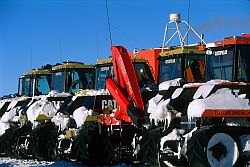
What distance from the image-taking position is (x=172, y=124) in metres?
10.5

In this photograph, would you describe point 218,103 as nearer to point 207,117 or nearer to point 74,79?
point 207,117

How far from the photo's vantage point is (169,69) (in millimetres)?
13867

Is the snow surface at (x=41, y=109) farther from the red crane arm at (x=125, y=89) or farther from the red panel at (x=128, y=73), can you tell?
the red panel at (x=128, y=73)

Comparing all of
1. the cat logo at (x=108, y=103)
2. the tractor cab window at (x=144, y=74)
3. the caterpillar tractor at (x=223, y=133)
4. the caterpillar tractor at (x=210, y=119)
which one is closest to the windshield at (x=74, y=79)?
the tractor cab window at (x=144, y=74)

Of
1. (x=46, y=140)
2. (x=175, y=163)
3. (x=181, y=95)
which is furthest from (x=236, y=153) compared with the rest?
(x=46, y=140)

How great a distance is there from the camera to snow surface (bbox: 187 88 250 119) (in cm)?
934

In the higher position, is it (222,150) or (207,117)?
(207,117)

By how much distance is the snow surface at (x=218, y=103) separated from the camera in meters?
9.34

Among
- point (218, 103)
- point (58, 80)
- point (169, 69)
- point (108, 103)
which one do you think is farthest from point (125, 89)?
point (58, 80)

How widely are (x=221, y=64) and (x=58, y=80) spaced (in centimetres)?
900

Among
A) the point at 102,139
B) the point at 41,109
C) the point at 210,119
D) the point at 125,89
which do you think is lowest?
the point at 102,139

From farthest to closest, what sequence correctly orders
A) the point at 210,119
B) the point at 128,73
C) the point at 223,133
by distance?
1. the point at 128,73
2. the point at 210,119
3. the point at 223,133

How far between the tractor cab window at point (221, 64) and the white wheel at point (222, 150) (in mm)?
2620

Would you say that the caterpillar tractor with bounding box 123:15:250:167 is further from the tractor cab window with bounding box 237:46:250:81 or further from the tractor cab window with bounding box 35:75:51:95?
the tractor cab window with bounding box 35:75:51:95
